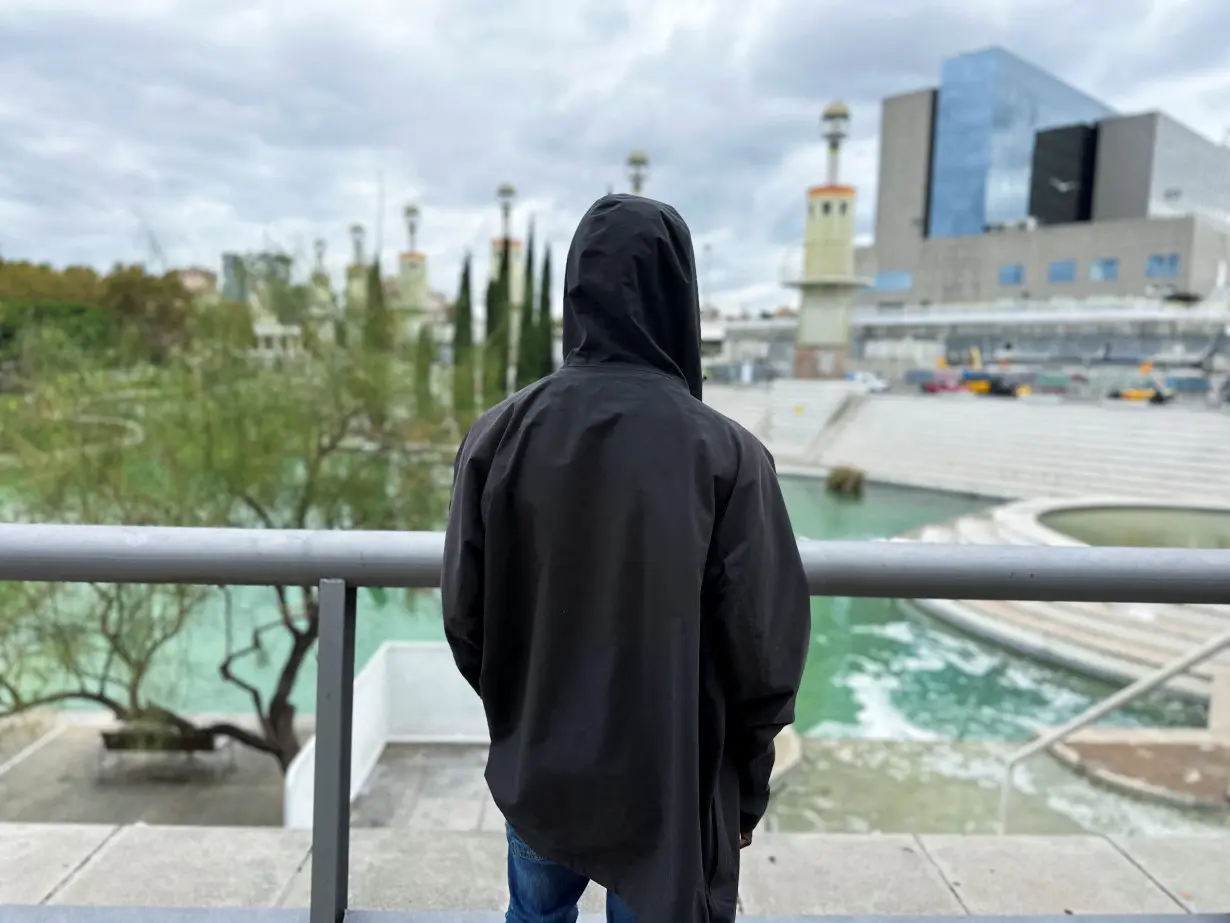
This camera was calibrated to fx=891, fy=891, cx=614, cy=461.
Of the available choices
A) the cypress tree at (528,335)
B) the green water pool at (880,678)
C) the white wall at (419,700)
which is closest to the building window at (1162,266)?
the cypress tree at (528,335)

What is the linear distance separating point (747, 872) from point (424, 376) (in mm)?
7160

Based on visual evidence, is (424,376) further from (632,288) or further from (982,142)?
(982,142)

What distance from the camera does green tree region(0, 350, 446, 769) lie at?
6.36 meters

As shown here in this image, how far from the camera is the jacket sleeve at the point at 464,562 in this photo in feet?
3.09

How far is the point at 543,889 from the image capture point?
3.29ft

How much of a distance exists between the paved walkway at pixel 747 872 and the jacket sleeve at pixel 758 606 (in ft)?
2.65

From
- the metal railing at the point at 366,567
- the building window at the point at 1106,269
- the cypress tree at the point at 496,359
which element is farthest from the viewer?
→ the building window at the point at 1106,269

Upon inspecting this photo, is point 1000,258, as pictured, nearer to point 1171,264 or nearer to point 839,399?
point 1171,264

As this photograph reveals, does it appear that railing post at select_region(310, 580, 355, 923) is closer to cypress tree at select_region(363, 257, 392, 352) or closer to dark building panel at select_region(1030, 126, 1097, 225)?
cypress tree at select_region(363, 257, 392, 352)

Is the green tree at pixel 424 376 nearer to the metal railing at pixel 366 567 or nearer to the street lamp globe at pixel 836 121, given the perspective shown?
the metal railing at pixel 366 567

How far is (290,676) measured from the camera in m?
6.48

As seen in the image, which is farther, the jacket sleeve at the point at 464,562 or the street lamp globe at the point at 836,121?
the street lamp globe at the point at 836,121

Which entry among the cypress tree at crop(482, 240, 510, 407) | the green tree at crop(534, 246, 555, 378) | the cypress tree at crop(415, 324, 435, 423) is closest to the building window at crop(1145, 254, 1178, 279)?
the green tree at crop(534, 246, 555, 378)

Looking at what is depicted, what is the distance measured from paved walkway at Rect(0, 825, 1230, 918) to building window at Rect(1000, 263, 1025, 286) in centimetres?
5686
